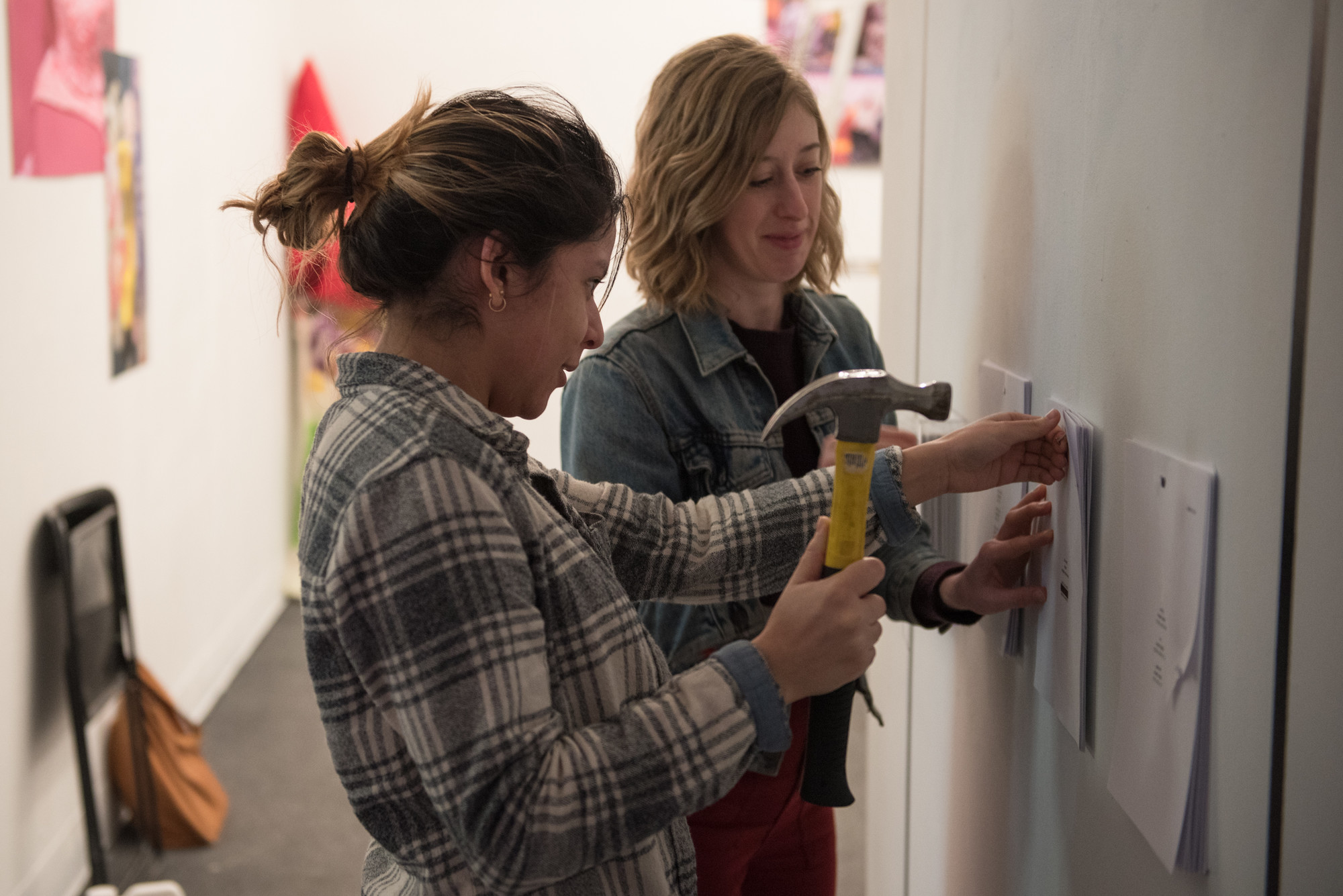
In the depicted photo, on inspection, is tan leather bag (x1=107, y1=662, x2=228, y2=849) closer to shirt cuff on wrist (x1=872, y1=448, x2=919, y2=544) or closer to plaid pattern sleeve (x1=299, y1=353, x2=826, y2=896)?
plaid pattern sleeve (x1=299, y1=353, x2=826, y2=896)

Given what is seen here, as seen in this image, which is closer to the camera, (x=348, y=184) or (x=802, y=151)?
(x=348, y=184)

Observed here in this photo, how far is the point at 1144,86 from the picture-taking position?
29.1 inches

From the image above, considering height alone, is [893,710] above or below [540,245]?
below

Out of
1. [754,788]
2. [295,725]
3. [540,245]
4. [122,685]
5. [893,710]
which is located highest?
[540,245]

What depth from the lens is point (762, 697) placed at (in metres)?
0.79

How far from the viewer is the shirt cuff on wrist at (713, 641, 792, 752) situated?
0.79m

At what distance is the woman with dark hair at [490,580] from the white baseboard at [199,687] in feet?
6.27

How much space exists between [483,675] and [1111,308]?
0.52 m

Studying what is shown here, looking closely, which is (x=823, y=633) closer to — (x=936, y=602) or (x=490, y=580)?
(x=490, y=580)

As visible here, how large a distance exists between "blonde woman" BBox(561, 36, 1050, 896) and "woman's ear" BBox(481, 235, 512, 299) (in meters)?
0.41

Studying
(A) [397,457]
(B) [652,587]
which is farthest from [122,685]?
(A) [397,457]

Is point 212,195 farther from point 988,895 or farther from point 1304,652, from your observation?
point 1304,652

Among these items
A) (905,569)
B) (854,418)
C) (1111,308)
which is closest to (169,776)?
(905,569)

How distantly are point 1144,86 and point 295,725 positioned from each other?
3302 millimetres
